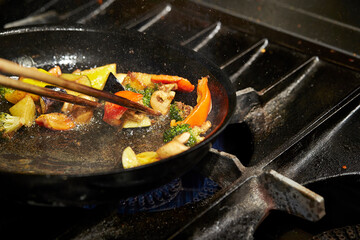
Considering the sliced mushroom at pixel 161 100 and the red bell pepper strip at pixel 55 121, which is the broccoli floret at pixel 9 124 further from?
the sliced mushroom at pixel 161 100

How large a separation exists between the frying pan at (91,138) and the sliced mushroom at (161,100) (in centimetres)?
16

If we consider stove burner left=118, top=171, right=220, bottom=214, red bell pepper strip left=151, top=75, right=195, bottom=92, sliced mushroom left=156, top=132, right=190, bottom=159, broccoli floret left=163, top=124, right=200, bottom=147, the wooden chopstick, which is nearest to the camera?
the wooden chopstick

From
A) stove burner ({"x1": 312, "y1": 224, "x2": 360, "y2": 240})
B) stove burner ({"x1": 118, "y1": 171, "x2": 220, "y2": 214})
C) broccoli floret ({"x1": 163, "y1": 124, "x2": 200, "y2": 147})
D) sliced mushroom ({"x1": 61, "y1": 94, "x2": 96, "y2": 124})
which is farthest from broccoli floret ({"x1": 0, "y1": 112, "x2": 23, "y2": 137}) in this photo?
stove burner ({"x1": 312, "y1": 224, "x2": 360, "y2": 240})

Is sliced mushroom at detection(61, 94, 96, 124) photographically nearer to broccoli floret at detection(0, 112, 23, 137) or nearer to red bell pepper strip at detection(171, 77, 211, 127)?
broccoli floret at detection(0, 112, 23, 137)

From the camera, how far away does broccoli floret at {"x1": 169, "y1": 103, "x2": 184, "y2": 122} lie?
7.42 ft

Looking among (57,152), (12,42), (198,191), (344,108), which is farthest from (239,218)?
(12,42)

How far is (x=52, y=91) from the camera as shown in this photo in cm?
193

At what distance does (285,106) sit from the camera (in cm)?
283

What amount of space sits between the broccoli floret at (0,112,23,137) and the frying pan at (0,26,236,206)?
1.8 inches

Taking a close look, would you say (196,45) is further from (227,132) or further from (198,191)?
(198,191)

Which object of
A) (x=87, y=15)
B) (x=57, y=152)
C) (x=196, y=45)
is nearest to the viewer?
(x=57, y=152)

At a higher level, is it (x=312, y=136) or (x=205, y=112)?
(x=205, y=112)

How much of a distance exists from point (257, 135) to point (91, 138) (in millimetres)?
1249

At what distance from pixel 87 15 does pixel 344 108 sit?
109 inches
